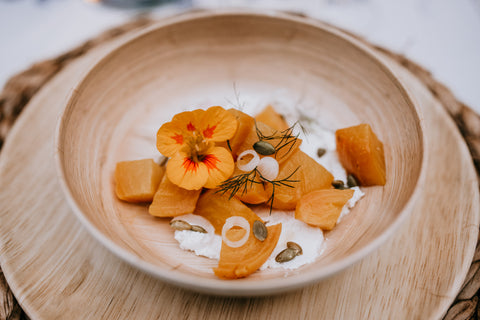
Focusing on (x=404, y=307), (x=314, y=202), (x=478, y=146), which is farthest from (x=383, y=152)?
(x=404, y=307)

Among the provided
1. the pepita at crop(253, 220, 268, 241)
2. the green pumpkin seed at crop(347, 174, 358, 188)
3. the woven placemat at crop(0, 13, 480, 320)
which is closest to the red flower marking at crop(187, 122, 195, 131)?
the pepita at crop(253, 220, 268, 241)

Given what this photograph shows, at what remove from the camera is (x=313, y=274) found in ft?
3.39

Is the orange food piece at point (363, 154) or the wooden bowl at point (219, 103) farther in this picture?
the orange food piece at point (363, 154)

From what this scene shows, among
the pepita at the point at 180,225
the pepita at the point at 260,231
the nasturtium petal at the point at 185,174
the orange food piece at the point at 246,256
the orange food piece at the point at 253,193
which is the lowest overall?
the pepita at the point at 180,225

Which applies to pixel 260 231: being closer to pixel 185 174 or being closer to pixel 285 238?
pixel 285 238

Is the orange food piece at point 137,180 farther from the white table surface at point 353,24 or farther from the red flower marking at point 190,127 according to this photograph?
the white table surface at point 353,24

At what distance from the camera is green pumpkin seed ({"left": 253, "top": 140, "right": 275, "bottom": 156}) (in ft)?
4.92

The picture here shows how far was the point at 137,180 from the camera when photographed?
1.50 meters

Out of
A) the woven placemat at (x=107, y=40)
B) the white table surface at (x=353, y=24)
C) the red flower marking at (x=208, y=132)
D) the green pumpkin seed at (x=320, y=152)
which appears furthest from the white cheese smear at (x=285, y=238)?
the white table surface at (x=353, y=24)

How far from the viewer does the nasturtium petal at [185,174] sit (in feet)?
4.49

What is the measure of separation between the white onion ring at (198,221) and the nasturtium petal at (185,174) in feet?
0.55

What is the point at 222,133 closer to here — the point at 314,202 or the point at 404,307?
the point at 314,202

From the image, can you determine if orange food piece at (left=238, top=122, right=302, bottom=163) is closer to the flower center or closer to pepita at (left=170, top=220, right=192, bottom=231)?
the flower center

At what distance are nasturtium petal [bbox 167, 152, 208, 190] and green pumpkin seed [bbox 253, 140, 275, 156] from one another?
0.85 ft
